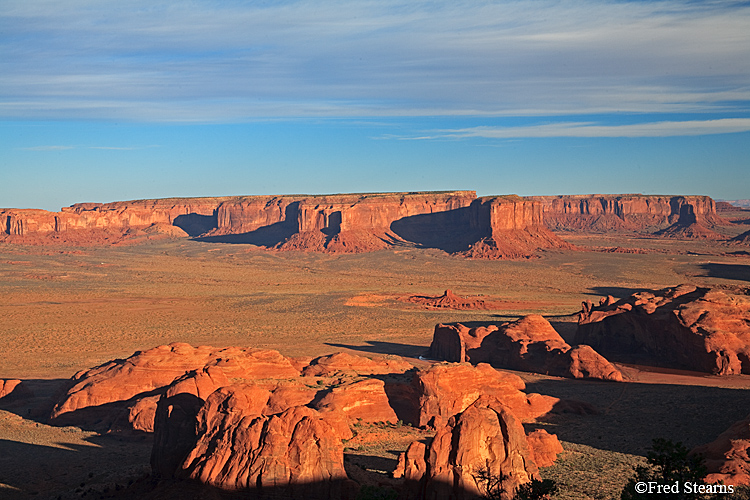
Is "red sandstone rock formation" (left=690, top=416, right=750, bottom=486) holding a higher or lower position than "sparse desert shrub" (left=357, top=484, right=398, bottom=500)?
higher

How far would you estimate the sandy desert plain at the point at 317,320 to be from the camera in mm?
23984

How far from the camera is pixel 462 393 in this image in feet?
95.1

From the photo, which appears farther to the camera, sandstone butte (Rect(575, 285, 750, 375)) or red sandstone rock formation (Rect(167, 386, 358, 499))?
sandstone butte (Rect(575, 285, 750, 375))

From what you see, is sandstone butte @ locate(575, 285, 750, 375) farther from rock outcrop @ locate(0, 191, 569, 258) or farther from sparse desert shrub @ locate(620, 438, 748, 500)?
rock outcrop @ locate(0, 191, 569, 258)

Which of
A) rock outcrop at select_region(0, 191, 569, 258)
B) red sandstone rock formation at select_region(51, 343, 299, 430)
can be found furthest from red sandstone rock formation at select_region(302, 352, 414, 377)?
rock outcrop at select_region(0, 191, 569, 258)

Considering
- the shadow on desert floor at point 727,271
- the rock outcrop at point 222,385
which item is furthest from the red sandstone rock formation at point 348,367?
the shadow on desert floor at point 727,271

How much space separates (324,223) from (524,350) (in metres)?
112

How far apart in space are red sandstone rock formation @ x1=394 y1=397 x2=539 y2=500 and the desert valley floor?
1.65 m

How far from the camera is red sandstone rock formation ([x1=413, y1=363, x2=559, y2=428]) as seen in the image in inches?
1109

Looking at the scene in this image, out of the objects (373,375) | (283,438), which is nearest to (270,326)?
(373,375)

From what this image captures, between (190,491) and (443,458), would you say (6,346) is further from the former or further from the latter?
(443,458)

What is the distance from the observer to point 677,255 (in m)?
128

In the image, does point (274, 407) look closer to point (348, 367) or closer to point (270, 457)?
point (270, 457)

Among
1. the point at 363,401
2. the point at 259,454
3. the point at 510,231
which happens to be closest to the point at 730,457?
the point at 259,454
